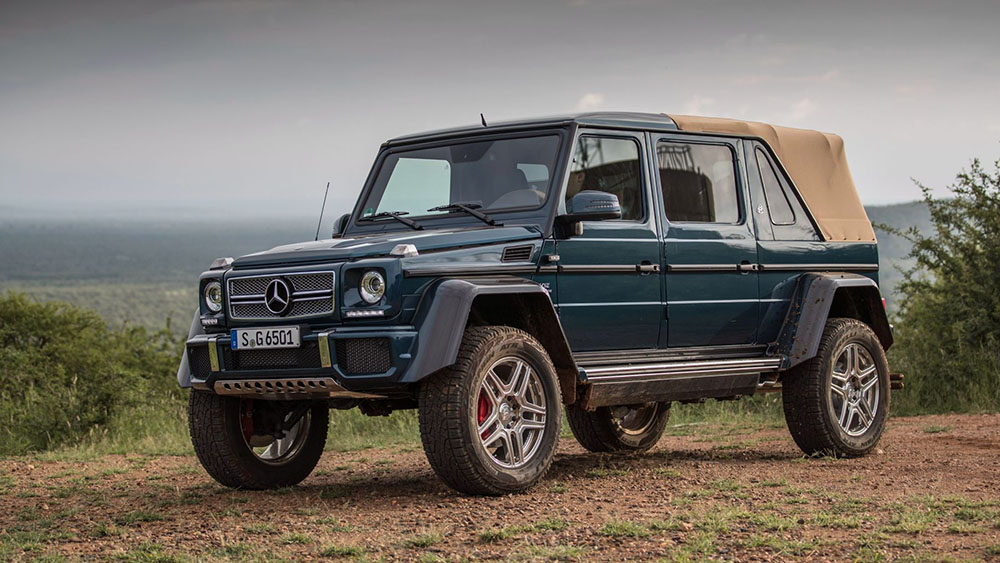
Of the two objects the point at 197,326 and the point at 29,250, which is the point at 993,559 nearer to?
the point at 197,326

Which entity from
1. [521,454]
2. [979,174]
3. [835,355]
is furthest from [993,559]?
[979,174]

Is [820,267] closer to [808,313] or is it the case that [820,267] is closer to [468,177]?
[808,313]

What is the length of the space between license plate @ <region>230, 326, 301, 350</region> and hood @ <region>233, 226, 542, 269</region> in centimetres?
41

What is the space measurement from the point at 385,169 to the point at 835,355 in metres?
3.41

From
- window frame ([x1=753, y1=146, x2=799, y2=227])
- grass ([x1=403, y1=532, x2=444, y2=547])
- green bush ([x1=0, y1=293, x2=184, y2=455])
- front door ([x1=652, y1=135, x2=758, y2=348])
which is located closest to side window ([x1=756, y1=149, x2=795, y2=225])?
window frame ([x1=753, y1=146, x2=799, y2=227])

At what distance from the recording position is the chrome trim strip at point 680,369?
24.1 ft

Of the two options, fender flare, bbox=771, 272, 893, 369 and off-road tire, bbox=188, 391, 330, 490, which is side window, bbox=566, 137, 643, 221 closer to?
fender flare, bbox=771, 272, 893, 369

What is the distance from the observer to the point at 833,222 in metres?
9.16

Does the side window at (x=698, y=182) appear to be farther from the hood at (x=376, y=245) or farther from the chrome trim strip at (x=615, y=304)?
the hood at (x=376, y=245)

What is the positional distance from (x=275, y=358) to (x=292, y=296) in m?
0.35

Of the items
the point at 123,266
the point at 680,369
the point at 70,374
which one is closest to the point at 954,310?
the point at 680,369

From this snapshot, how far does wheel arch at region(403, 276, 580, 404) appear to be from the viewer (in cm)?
634

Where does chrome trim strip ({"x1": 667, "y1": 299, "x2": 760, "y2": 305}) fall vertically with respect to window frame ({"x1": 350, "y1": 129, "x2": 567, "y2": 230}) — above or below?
below

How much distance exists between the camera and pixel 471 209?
7.57 meters
